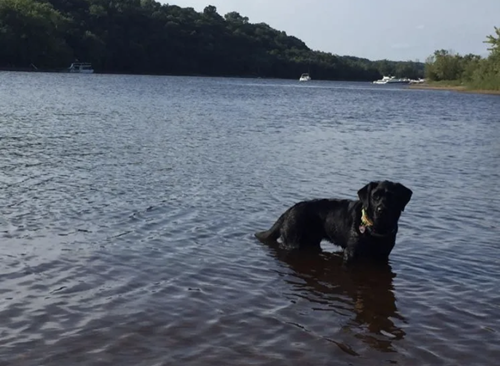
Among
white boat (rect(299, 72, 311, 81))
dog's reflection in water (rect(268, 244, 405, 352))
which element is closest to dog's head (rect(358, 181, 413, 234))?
dog's reflection in water (rect(268, 244, 405, 352))

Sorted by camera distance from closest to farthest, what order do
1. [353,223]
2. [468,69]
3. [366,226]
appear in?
[366,226]
[353,223]
[468,69]

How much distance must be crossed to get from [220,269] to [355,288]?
172 cm

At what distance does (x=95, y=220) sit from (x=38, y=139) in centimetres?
1157

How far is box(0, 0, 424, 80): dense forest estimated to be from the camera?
12075 centimetres

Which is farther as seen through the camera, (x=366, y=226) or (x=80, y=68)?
(x=80, y=68)

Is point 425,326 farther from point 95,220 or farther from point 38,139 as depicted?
point 38,139

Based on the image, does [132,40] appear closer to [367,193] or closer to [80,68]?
[80,68]

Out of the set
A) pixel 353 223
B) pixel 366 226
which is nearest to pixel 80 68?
pixel 353 223

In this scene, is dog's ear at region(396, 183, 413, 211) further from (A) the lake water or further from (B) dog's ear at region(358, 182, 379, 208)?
(A) the lake water

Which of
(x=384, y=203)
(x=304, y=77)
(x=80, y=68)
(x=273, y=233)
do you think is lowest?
(x=273, y=233)

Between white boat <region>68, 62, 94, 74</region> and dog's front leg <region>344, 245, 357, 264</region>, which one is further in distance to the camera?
white boat <region>68, 62, 94, 74</region>

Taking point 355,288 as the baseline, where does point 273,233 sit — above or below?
above

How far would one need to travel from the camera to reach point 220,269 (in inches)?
331

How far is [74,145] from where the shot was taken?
20141 mm
